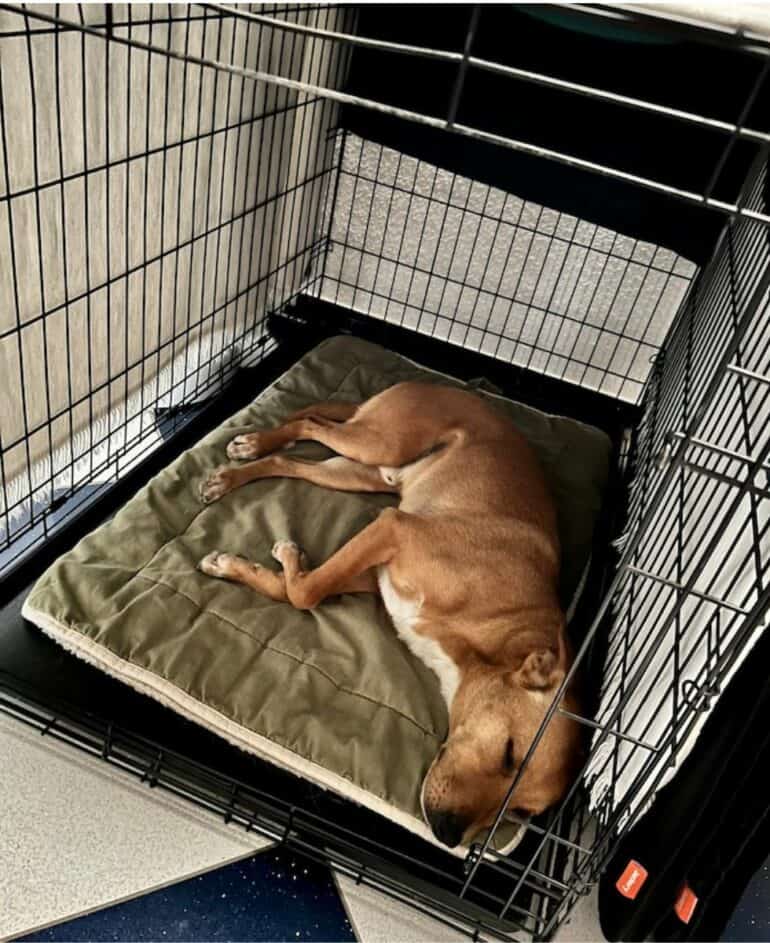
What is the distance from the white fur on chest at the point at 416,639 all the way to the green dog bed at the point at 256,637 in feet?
0.07

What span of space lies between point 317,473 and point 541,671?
1023mm

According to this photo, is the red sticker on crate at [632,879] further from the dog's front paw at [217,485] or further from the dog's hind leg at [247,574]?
the dog's front paw at [217,485]

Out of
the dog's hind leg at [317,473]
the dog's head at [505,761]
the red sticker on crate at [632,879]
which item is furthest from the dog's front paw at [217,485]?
the red sticker on crate at [632,879]

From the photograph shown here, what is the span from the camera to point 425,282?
331 centimetres

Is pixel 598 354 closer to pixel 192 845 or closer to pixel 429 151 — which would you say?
pixel 429 151

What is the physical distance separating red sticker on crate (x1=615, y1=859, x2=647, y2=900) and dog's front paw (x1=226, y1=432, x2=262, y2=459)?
1.45m

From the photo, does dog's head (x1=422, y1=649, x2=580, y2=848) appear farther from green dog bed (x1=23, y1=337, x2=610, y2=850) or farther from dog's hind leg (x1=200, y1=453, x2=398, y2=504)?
dog's hind leg (x1=200, y1=453, x2=398, y2=504)

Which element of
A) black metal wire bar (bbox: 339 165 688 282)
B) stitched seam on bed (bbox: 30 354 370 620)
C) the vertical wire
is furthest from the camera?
black metal wire bar (bbox: 339 165 688 282)

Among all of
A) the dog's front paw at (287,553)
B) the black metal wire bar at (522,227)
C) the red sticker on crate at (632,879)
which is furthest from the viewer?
the black metal wire bar at (522,227)

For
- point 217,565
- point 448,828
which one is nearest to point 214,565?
point 217,565

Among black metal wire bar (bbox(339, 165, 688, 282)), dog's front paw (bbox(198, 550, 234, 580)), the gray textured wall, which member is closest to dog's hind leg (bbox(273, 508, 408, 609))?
dog's front paw (bbox(198, 550, 234, 580))

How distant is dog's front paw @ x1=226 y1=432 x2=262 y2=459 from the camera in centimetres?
238

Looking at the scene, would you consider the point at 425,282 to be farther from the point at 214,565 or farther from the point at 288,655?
the point at 288,655

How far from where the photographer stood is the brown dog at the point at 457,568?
1591 mm
